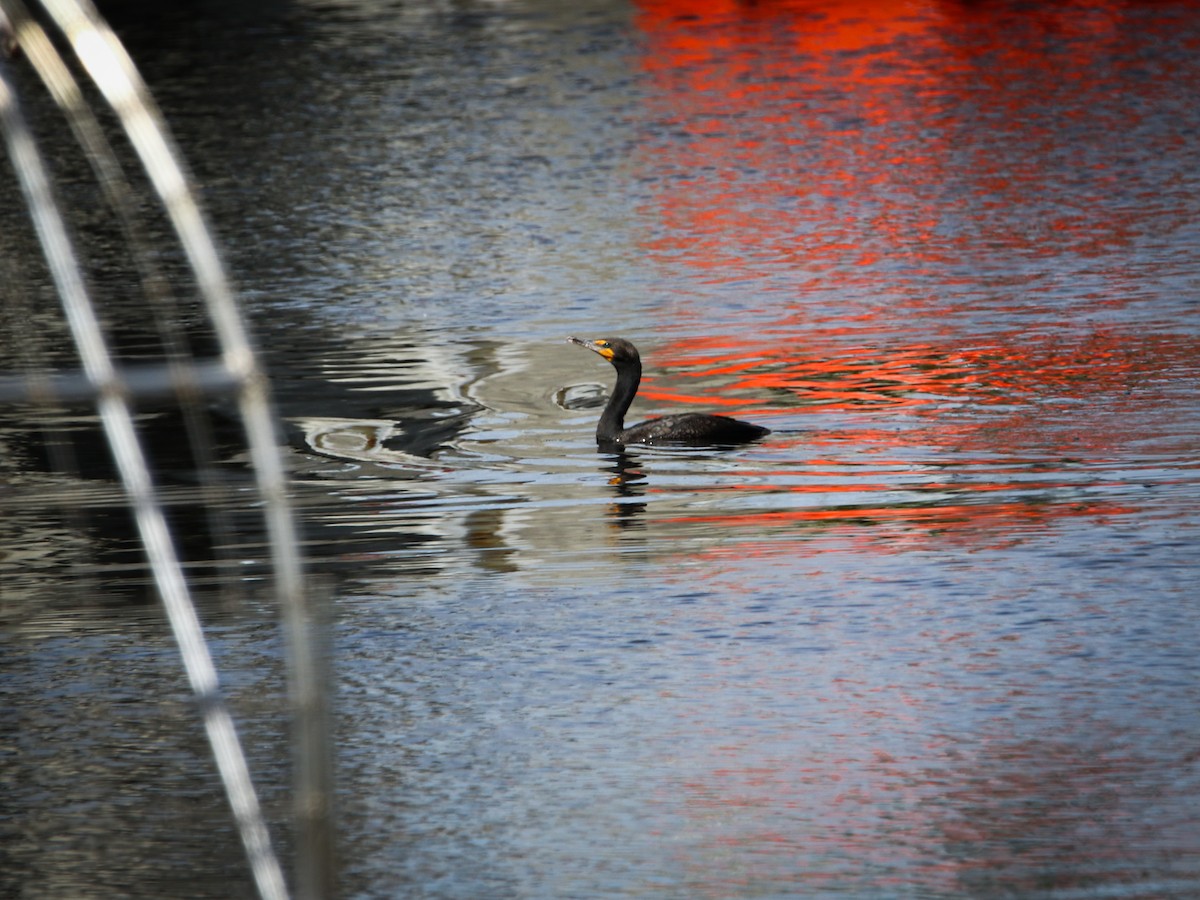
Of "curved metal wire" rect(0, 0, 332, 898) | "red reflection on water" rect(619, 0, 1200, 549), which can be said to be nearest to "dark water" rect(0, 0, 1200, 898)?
"red reflection on water" rect(619, 0, 1200, 549)

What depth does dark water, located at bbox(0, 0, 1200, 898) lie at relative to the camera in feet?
25.1

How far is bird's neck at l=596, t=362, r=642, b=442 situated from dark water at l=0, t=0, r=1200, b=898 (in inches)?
6.6

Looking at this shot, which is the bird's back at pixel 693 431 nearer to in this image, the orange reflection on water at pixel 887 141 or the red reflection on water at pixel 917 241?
the red reflection on water at pixel 917 241

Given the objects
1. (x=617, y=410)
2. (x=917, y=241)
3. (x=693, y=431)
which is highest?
(x=917, y=241)

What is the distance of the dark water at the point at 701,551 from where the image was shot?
766cm

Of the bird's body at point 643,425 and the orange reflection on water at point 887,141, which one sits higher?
the orange reflection on water at point 887,141

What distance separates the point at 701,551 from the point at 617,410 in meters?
3.35

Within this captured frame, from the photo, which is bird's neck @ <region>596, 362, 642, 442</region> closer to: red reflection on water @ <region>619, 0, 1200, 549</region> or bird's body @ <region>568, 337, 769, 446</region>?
bird's body @ <region>568, 337, 769, 446</region>

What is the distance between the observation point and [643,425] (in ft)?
47.5

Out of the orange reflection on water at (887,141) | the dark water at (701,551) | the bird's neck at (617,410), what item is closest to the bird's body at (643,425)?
the bird's neck at (617,410)

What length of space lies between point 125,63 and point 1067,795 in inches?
177

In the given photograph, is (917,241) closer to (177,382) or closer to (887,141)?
(887,141)

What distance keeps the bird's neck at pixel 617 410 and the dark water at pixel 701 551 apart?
17cm

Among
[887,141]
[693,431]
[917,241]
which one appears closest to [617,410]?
[693,431]
